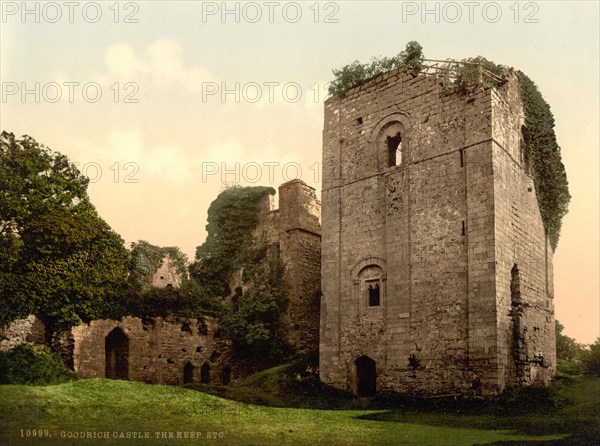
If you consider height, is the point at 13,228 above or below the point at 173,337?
above

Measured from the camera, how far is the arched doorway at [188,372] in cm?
2372

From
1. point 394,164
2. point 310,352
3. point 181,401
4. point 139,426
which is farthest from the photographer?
point 310,352

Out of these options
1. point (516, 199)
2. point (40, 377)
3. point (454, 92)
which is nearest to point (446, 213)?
point (516, 199)

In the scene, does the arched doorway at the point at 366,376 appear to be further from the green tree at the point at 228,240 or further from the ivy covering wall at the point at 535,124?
the green tree at the point at 228,240

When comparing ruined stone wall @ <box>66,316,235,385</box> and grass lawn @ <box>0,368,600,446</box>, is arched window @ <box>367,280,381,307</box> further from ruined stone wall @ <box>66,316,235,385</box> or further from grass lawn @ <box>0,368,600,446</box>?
ruined stone wall @ <box>66,316,235,385</box>

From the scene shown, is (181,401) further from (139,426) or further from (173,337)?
(173,337)

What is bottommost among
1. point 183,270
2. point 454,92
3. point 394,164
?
point 183,270

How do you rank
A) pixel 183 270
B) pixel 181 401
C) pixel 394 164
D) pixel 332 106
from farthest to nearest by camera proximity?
1. pixel 183 270
2. pixel 332 106
3. pixel 394 164
4. pixel 181 401

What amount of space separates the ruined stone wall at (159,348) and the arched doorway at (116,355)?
203 mm

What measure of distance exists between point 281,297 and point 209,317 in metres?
2.95

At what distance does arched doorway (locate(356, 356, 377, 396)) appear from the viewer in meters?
19.7

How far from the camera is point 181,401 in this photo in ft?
47.8

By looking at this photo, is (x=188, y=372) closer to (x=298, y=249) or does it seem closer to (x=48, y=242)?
(x=298, y=249)

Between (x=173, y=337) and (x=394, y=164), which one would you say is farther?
(x=173, y=337)
